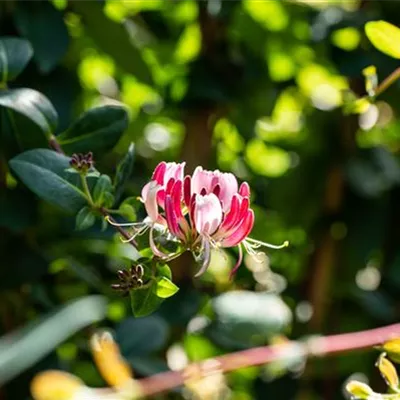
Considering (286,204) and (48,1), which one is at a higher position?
(48,1)

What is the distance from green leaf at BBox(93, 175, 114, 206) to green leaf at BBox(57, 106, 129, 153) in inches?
3.2

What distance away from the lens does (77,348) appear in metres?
0.82

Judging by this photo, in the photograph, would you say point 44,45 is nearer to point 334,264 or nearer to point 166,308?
point 166,308

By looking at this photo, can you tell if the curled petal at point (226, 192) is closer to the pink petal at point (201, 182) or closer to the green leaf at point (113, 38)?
the pink petal at point (201, 182)

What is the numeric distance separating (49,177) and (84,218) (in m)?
0.03

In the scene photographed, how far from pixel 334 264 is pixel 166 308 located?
234 millimetres

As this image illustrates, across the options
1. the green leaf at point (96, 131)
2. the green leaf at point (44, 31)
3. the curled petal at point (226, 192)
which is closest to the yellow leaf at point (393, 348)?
the curled petal at point (226, 192)

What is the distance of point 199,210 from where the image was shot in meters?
0.47

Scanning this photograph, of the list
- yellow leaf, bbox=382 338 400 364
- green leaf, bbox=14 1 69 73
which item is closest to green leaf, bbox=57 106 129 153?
green leaf, bbox=14 1 69 73

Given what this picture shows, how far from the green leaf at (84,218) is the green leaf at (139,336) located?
231mm

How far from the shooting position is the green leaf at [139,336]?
0.76 m

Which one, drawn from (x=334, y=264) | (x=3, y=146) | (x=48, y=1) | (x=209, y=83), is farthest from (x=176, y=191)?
(x=334, y=264)

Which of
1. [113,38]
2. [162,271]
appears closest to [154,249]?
[162,271]

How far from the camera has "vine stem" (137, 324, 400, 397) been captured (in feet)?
1.51
